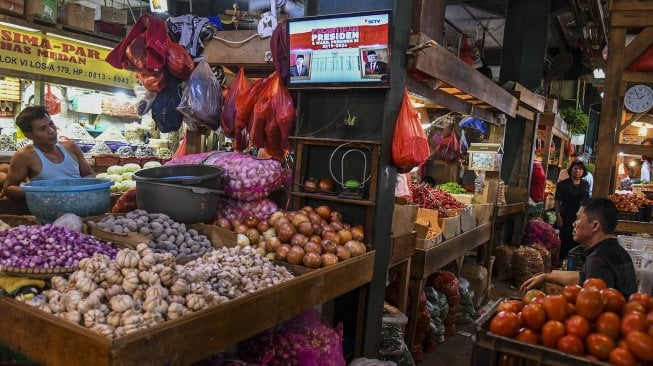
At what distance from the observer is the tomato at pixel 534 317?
7.23 feet

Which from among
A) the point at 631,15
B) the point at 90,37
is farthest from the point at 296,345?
the point at 90,37

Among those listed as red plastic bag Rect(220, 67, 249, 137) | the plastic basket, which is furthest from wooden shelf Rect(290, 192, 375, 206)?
the plastic basket

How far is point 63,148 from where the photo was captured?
461 centimetres

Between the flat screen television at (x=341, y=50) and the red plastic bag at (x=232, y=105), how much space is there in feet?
2.43

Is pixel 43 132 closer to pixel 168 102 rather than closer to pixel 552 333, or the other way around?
pixel 168 102

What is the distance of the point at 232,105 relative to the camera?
15.6ft

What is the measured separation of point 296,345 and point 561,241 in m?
8.70

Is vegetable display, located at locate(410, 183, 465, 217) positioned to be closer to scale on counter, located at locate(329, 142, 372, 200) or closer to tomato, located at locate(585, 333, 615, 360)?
scale on counter, located at locate(329, 142, 372, 200)

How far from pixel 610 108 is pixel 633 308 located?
343 centimetres

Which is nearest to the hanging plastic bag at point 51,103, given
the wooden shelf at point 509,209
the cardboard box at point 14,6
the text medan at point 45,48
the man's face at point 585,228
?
the text medan at point 45,48

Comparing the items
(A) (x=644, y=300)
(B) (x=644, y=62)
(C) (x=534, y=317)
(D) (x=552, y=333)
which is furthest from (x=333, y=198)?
(B) (x=644, y=62)

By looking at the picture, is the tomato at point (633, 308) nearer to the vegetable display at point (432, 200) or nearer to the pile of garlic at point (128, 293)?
the pile of garlic at point (128, 293)

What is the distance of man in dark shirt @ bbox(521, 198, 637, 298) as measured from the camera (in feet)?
11.1

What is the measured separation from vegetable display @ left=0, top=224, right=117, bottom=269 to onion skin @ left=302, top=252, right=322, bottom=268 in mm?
1271
